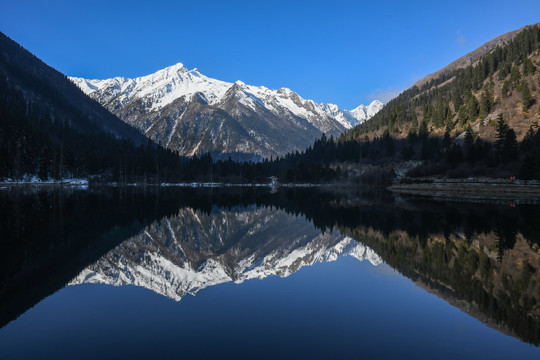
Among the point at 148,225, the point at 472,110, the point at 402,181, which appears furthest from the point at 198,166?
the point at 148,225

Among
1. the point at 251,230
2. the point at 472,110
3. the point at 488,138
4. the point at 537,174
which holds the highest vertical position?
the point at 472,110

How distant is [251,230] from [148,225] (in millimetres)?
9527

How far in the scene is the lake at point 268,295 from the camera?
30.0 ft

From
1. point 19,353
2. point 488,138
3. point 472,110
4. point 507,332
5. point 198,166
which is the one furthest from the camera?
point 198,166

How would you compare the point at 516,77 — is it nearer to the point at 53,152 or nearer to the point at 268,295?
the point at 268,295

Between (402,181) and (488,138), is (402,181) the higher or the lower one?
the lower one

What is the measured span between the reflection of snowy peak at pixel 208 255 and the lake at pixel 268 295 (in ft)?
0.42

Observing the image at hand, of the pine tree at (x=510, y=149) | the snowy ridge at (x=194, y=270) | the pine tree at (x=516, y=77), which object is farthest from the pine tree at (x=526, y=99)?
the snowy ridge at (x=194, y=270)

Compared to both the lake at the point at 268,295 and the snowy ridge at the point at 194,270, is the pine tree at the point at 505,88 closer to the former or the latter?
the lake at the point at 268,295

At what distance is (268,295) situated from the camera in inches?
545

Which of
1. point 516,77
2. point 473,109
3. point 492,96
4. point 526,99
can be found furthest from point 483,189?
point 516,77

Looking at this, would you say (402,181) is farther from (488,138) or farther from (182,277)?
(182,277)

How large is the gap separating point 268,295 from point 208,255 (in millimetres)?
8931

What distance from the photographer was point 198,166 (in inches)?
7781
